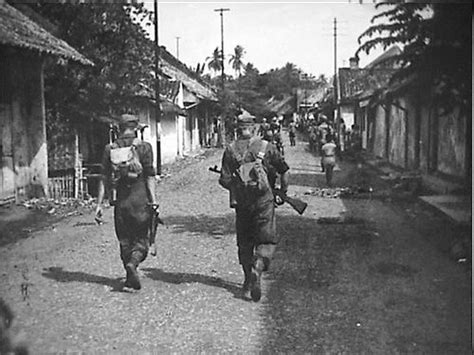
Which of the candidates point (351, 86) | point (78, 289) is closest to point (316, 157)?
point (351, 86)

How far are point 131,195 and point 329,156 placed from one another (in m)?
1.12

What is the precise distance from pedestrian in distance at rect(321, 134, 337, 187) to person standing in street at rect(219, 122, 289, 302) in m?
0.28

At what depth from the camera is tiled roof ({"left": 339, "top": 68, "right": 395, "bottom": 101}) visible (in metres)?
3.03

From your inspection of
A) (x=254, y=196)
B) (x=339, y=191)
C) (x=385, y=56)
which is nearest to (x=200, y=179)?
(x=254, y=196)

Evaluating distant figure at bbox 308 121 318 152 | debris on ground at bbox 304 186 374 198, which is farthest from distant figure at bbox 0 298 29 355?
debris on ground at bbox 304 186 374 198

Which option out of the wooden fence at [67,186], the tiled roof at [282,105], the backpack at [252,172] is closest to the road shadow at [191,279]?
the backpack at [252,172]

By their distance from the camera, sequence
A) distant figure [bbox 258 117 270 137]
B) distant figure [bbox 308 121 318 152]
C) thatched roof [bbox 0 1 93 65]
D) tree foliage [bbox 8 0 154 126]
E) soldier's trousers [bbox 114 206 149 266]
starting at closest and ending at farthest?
tree foliage [bbox 8 0 154 126] → thatched roof [bbox 0 1 93 65] → soldier's trousers [bbox 114 206 149 266] → distant figure [bbox 258 117 270 137] → distant figure [bbox 308 121 318 152]

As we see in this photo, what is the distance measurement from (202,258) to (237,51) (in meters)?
1.57

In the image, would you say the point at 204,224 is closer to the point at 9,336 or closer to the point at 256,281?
the point at 256,281

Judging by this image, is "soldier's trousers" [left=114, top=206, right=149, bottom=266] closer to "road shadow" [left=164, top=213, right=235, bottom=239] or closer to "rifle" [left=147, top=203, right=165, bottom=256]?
"rifle" [left=147, top=203, right=165, bottom=256]

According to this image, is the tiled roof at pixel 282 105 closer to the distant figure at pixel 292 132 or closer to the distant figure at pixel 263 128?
the distant figure at pixel 263 128

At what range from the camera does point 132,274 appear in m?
3.36

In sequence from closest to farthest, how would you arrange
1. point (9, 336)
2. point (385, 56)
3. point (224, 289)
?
point (9, 336), point (385, 56), point (224, 289)

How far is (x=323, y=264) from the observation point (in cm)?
412
